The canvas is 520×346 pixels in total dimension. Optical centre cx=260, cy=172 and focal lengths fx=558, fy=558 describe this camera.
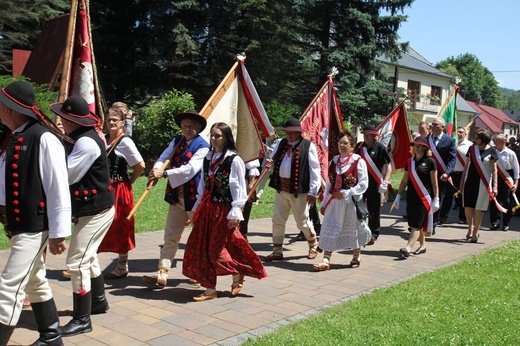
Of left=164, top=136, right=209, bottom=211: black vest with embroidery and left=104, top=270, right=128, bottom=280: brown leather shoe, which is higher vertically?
left=164, top=136, right=209, bottom=211: black vest with embroidery

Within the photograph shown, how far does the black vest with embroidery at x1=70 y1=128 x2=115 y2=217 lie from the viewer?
4.77m

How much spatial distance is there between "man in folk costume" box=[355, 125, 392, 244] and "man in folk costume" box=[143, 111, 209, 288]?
13.3 ft

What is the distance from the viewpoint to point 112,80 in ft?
94.9

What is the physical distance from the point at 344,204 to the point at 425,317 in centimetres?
264

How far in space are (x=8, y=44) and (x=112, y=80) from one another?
5248 mm

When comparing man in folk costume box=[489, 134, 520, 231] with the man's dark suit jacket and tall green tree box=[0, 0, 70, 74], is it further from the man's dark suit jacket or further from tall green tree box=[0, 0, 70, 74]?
tall green tree box=[0, 0, 70, 74]

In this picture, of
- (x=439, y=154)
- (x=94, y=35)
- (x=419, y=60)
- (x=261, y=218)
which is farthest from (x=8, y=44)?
(x=419, y=60)

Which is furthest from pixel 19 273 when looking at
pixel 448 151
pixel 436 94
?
pixel 436 94

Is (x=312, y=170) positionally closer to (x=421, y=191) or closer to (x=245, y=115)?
(x=245, y=115)

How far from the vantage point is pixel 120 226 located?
6.50 metres

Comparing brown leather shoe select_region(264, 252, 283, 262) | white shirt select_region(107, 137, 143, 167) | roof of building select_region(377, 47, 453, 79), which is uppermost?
roof of building select_region(377, 47, 453, 79)

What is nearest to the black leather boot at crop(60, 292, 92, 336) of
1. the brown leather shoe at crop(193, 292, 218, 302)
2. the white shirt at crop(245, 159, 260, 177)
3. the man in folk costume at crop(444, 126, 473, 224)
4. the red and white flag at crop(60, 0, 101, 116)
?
the brown leather shoe at crop(193, 292, 218, 302)

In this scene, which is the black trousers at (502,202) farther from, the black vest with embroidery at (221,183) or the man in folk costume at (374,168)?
the black vest with embroidery at (221,183)

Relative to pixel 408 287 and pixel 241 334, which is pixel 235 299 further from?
pixel 408 287
